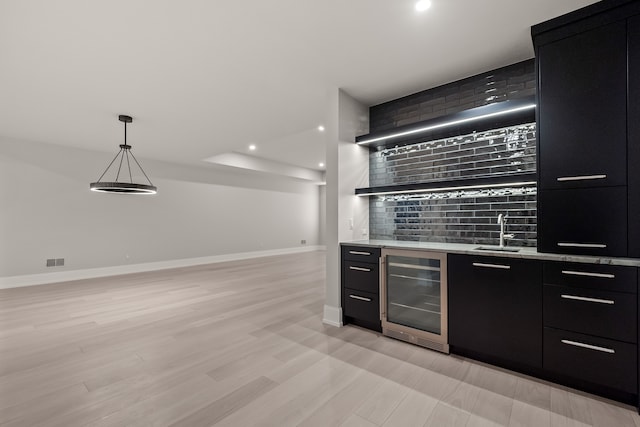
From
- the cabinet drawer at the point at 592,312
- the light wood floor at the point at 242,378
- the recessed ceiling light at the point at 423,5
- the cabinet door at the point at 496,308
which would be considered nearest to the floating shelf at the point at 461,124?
the recessed ceiling light at the point at 423,5

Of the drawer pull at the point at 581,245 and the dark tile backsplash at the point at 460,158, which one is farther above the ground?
the dark tile backsplash at the point at 460,158

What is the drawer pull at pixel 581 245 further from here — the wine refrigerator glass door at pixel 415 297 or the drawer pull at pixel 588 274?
the wine refrigerator glass door at pixel 415 297

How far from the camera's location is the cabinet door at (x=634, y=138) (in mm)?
1729

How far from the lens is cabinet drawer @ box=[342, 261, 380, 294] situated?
2861 millimetres

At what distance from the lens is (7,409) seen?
5.72 feet

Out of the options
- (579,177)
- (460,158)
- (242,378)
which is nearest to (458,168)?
(460,158)

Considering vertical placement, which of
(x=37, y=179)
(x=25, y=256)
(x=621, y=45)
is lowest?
(x=25, y=256)

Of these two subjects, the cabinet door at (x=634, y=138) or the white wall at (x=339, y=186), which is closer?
the cabinet door at (x=634, y=138)

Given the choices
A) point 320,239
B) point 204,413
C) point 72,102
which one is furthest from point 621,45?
point 320,239

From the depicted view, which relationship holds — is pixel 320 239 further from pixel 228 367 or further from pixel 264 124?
pixel 228 367

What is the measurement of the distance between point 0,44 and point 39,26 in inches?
22.1

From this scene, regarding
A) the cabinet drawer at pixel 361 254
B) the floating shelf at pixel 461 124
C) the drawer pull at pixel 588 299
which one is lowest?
the drawer pull at pixel 588 299

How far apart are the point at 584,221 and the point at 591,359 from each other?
0.89 meters

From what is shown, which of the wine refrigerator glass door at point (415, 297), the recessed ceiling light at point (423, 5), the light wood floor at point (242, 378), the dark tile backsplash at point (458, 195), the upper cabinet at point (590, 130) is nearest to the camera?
the light wood floor at point (242, 378)
